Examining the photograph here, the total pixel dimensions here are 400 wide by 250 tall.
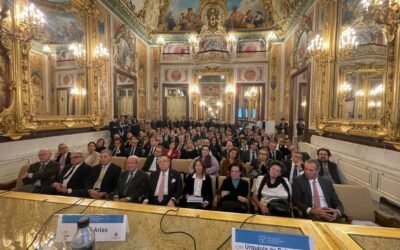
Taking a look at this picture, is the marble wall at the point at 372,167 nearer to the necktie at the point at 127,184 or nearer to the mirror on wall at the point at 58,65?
the necktie at the point at 127,184

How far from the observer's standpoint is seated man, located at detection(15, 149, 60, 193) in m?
3.58

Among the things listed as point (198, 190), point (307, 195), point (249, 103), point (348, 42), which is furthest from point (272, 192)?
point (249, 103)

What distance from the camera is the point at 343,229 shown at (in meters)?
1.57

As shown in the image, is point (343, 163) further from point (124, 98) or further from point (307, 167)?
point (124, 98)

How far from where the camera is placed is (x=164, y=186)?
130 inches

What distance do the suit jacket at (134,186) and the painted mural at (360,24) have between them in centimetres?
519

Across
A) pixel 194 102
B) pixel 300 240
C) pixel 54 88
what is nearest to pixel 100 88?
pixel 54 88

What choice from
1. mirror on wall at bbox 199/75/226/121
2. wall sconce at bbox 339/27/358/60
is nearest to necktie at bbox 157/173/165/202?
wall sconce at bbox 339/27/358/60

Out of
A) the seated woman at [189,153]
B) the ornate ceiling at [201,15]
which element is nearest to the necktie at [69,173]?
the seated woman at [189,153]

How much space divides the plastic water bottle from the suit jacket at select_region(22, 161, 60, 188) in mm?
3290

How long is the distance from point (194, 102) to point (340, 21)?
9552 millimetres

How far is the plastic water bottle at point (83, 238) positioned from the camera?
1146 mm

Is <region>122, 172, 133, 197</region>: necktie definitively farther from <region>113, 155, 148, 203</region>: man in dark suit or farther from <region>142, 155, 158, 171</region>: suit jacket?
<region>142, 155, 158, 171</region>: suit jacket

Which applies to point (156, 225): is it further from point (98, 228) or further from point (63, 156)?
point (63, 156)
